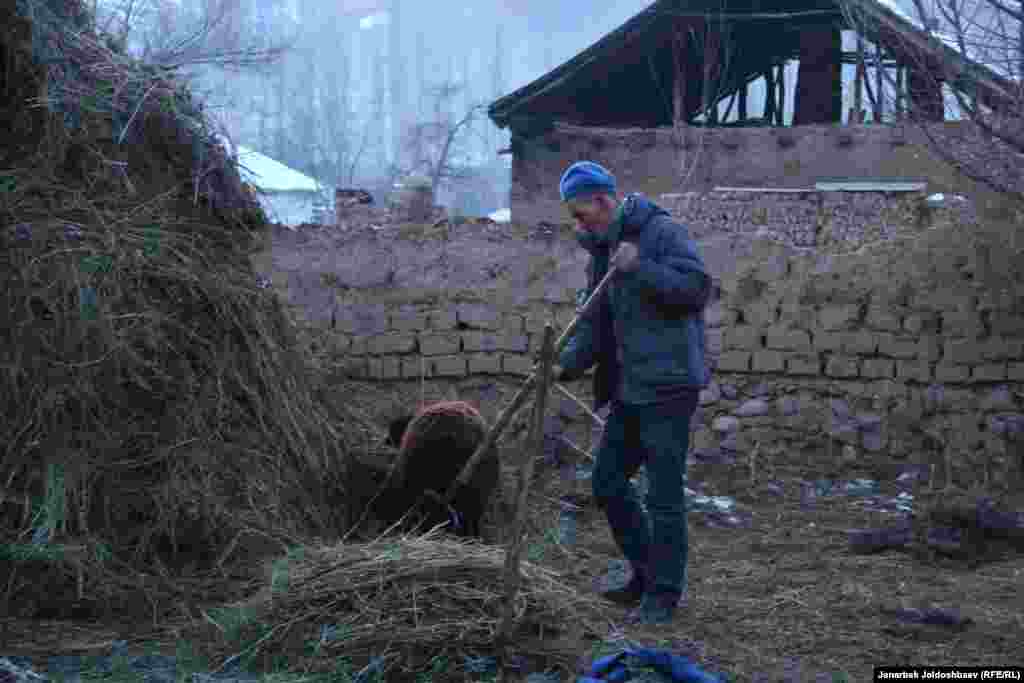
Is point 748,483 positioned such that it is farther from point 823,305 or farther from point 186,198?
point 186,198

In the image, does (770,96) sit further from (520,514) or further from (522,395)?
(520,514)

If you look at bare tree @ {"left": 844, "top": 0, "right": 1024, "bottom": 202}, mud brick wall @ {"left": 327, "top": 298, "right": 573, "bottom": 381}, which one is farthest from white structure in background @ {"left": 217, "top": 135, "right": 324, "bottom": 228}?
bare tree @ {"left": 844, "top": 0, "right": 1024, "bottom": 202}

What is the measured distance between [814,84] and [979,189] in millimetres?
6616

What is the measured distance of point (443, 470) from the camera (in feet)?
16.8

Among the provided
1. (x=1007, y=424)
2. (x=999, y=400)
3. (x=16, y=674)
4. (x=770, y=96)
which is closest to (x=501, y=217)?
(x=770, y=96)

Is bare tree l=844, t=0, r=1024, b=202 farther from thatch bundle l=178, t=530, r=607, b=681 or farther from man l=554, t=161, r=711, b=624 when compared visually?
thatch bundle l=178, t=530, r=607, b=681

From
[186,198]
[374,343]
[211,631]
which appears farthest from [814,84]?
[211,631]

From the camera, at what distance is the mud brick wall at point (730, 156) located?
1123cm

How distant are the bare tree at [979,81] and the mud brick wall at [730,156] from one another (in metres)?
4.13

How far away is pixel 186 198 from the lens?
17.3 ft

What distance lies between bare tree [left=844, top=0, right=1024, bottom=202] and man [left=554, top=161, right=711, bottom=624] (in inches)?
105

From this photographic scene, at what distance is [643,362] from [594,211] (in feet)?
1.90

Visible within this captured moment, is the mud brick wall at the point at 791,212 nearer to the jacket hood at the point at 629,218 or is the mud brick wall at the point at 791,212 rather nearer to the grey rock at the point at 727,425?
the grey rock at the point at 727,425

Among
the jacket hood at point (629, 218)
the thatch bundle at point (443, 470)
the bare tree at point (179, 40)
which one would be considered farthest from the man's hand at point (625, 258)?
the bare tree at point (179, 40)
